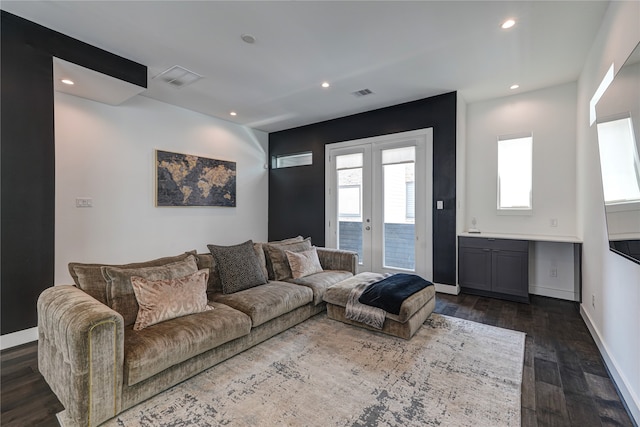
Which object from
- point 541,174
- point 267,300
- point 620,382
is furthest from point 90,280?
point 541,174

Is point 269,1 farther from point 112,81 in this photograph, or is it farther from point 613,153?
point 613,153

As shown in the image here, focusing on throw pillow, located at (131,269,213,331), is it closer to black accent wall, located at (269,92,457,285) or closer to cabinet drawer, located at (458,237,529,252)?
black accent wall, located at (269,92,457,285)

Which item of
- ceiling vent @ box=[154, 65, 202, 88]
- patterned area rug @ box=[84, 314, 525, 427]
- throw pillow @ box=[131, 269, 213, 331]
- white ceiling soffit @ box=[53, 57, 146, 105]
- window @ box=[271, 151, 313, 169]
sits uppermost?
ceiling vent @ box=[154, 65, 202, 88]

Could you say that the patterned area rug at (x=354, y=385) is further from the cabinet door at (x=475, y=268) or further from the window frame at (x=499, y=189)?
the window frame at (x=499, y=189)

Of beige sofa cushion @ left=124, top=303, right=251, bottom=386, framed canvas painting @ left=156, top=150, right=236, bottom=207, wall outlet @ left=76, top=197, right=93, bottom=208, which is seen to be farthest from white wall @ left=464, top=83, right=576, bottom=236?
wall outlet @ left=76, top=197, right=93, bottom=208

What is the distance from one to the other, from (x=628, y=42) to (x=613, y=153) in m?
0.75

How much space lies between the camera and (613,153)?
1913 mm

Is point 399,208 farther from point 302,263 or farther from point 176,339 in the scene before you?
point 176,339

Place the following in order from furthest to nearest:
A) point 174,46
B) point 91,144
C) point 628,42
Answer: point 91,144, point 174,46, point 628,42

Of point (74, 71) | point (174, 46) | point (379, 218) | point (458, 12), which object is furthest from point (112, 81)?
point (379, 218)

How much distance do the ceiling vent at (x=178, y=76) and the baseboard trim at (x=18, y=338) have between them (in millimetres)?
3093

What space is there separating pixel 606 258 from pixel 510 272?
1.44 meters

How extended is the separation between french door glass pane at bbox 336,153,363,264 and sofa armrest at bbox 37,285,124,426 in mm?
3967

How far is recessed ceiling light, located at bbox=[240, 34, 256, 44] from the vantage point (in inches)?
109
